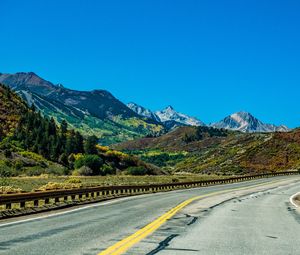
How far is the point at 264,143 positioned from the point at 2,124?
9050cm

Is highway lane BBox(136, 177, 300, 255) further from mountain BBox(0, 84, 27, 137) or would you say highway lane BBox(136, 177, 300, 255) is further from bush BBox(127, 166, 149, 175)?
mountain BBox(0, 84, 27, 137)

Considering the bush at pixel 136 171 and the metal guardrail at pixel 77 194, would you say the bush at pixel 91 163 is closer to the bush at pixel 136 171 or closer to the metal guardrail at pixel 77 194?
the bush at pixel 136 171

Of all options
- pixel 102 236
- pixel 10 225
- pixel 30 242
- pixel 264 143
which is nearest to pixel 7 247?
pixel 30 242

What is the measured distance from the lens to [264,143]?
541ft

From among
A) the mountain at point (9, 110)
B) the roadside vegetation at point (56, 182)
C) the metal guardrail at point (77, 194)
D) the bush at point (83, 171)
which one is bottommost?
the metal guardrail at point (77, 194)

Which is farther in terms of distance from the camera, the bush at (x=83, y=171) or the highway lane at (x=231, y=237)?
the bush at (x=83, y=171)

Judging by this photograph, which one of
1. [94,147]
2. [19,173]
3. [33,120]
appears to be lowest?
[19,173]

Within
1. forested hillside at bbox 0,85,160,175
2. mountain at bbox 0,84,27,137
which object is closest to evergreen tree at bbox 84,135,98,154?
forested hillside at bbox 0,85,160,175

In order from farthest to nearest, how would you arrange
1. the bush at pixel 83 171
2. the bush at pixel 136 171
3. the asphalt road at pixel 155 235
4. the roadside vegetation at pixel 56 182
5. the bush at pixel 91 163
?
the bush at pixel 136 171, the bush at pixel 91 163, the bush at pixel 83 171, the roadside vegetation at pixel 56 182, the asphalt road at pixel 155 235

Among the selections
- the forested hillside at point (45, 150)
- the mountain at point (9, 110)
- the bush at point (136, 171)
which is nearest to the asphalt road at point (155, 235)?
the forested hillside at point (45, 150)

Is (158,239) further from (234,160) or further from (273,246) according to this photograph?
(234,160)

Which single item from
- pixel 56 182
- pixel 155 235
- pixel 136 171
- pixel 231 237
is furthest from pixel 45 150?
pixel 231 237

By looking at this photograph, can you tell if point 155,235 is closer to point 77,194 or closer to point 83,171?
point 77,194

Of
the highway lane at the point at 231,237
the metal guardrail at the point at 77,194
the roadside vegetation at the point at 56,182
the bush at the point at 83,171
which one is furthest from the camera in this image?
the bush at the point at 83,171
